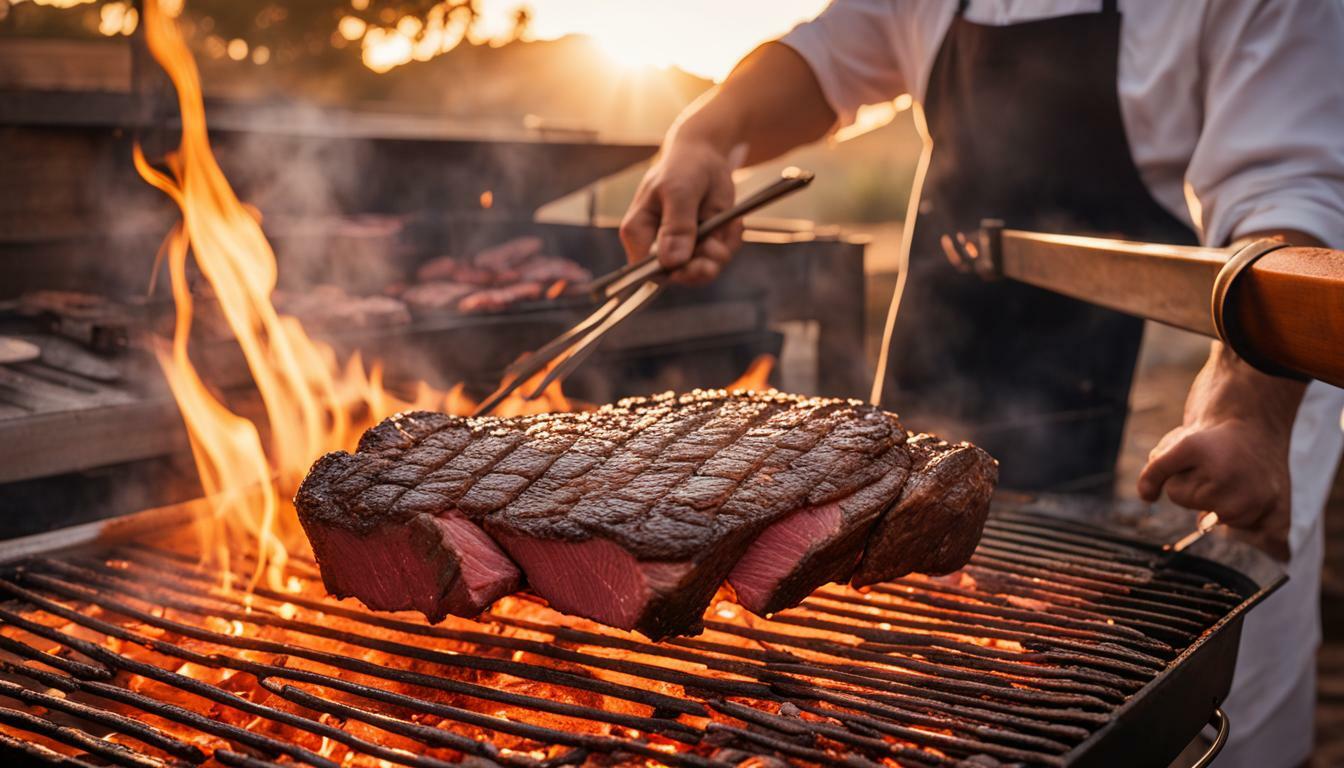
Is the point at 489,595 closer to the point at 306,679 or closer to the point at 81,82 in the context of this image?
the point at 306,679

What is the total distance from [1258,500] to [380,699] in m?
2.04

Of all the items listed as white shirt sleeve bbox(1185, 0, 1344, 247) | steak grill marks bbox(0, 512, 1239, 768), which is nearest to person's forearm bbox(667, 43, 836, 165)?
white shirt sleeve bbox(1185, 0, 1344, 247)

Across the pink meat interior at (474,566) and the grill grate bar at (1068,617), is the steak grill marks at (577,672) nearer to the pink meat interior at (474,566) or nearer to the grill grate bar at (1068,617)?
the grill grate bar at (1068,617)

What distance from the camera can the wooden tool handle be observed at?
173 cm

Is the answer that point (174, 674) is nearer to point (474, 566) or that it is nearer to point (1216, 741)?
point (474, 566)

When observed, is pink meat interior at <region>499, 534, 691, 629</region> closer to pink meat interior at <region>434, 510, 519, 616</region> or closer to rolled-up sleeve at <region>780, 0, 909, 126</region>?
pink meat interior at <region>434, 510, 519, 616</region>

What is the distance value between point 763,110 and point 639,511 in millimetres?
2465

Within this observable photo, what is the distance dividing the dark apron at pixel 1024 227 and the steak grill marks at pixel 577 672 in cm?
155

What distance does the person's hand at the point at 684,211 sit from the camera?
3320mm

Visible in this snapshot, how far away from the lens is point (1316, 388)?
361 centimetres

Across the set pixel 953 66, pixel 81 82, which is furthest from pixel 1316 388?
→ pixel 81 82

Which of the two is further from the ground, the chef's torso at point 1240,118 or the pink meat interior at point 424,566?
the pink meat interior at point 424,566

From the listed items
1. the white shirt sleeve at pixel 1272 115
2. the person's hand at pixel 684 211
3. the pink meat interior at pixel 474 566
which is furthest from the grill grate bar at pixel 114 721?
the white shirt sleeve at pixel 1272 115

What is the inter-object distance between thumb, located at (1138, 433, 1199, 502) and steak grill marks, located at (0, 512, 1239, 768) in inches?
12.5
